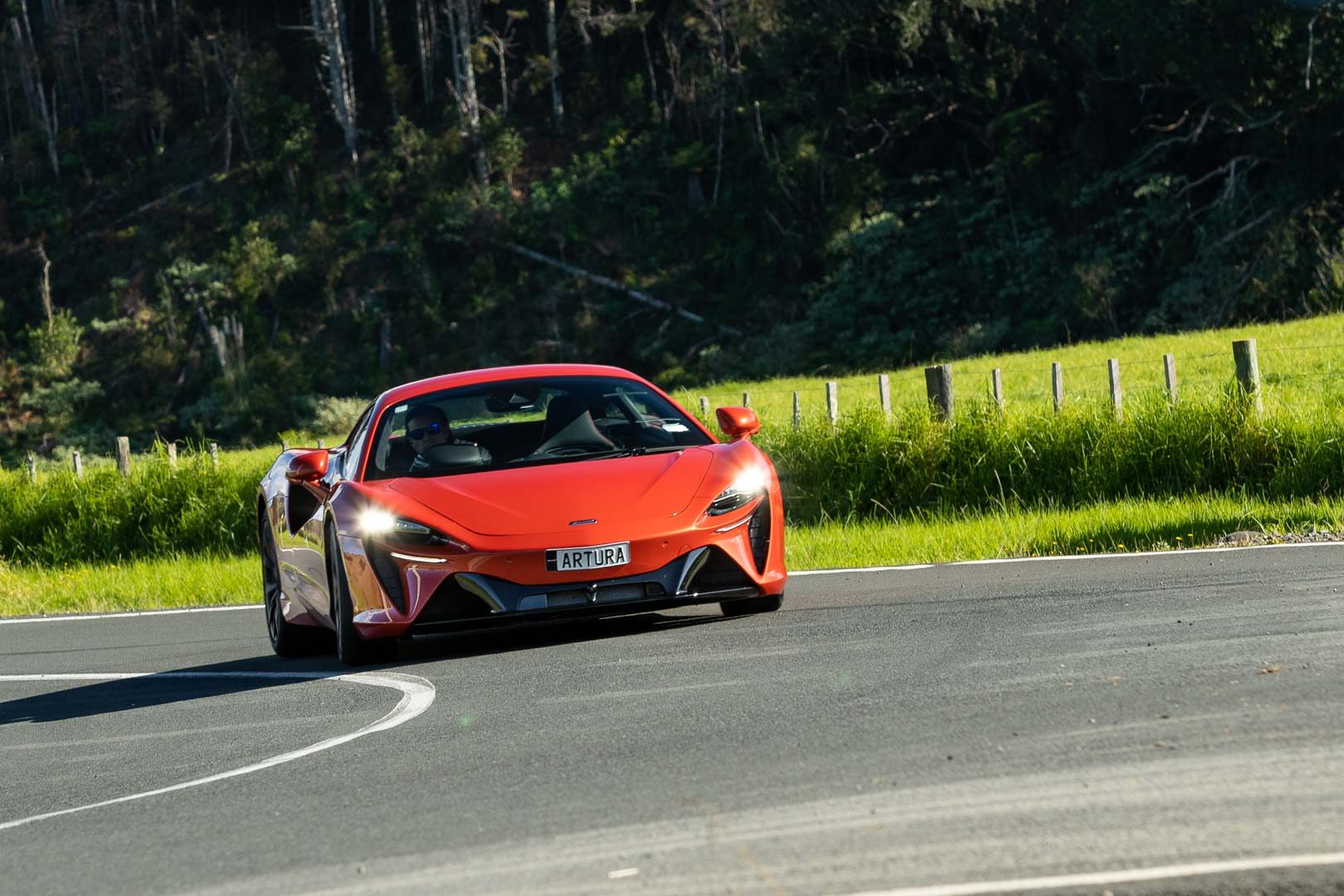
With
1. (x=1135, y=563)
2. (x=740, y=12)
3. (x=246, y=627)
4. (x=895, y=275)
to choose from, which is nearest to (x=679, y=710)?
(x=1135, y=563)

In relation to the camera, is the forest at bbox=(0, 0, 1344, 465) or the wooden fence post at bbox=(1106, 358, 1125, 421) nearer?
the wooden fence post at bbox=(1106, 358, 1125, 421)

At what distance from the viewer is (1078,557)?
12.1 metres

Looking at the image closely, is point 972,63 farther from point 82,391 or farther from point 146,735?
point 146,735

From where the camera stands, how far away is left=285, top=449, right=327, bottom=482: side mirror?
10109mm

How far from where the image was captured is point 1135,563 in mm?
11281

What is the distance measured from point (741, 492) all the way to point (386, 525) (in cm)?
174

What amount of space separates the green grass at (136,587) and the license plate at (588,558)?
26.3 ft

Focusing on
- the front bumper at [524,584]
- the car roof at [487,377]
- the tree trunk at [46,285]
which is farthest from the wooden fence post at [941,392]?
the tree trunk at [46,285]

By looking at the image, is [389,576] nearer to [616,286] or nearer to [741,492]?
[741,492]

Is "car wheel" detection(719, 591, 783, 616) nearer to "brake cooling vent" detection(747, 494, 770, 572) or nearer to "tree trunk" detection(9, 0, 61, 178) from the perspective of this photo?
"brake cooling vent" detection(747, 494, 770, 572)

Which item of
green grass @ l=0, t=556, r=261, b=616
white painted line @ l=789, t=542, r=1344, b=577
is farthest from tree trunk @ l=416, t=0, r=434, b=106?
white painted line @ l=789, t=542, r=1344, b=577

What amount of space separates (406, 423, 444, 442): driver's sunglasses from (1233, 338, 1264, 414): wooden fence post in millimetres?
8515

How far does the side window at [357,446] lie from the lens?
32.7ft

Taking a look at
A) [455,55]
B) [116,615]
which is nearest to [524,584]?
[116,615]
